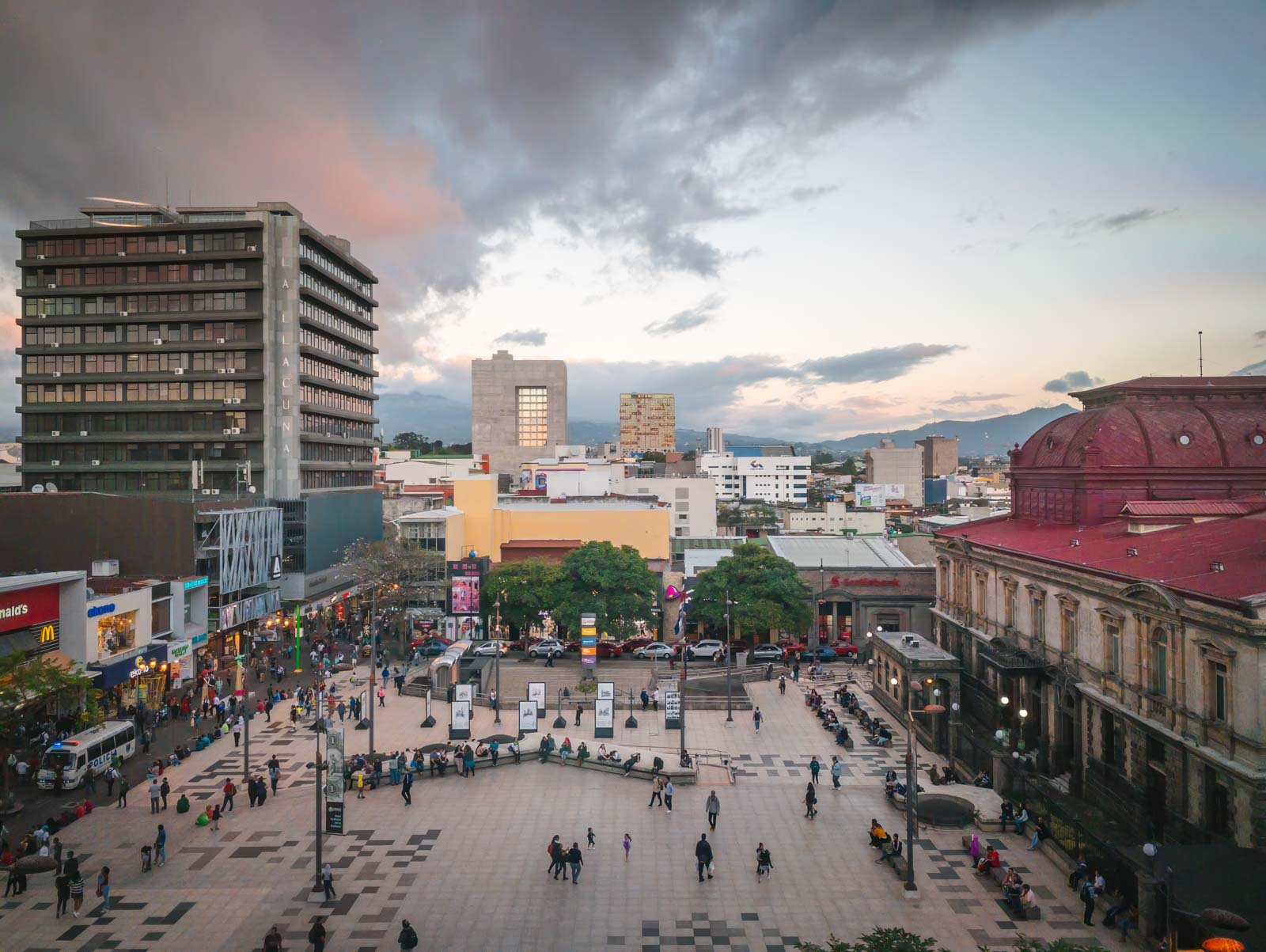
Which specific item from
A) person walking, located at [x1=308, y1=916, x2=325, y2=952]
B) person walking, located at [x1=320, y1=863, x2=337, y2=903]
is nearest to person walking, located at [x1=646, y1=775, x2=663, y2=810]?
person walking, located at [x1=320, y1=863, x2=337, y2=903]

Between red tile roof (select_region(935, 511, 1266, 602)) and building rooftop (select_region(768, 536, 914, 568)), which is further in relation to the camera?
building rooftop (select_region(768, 536, 914, 568))

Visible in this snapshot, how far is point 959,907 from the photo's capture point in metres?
24.0

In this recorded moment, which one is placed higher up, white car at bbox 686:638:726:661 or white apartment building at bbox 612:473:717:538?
white apartment building at bbox 612:473:717:538

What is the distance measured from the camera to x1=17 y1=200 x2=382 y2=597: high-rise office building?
66500 mm

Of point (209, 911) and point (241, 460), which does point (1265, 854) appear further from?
point (241, 460)

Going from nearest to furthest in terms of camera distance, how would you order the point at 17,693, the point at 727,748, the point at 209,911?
the point at 209,911 < the point at 17,693 < the point at 727,748

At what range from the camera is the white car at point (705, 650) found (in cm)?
5919

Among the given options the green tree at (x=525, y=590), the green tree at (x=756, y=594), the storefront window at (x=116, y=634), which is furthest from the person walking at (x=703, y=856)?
the green tree at (x=525, y=590)

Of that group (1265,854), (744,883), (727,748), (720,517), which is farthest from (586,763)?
(720,517)

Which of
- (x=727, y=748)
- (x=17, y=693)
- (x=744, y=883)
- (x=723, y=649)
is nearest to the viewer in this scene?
(x=744, y=883)

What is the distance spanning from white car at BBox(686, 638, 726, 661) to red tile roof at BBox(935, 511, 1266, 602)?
70.1 ft

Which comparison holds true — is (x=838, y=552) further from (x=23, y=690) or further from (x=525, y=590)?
(x=23, y=690)

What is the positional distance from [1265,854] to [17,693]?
4288 centimetres

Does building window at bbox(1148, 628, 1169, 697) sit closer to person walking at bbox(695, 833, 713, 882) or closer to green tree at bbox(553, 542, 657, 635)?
person walking at bbox(695, 833, 713, 882)
